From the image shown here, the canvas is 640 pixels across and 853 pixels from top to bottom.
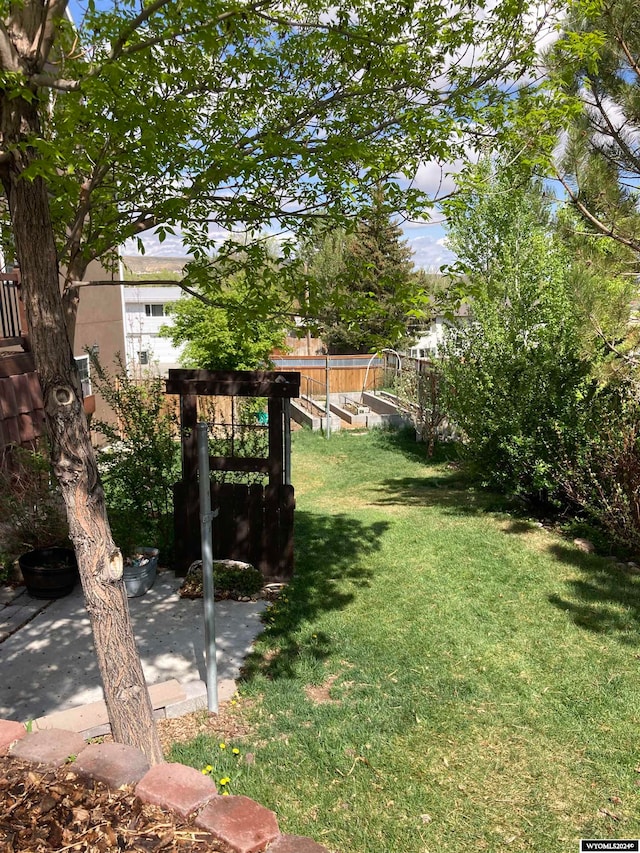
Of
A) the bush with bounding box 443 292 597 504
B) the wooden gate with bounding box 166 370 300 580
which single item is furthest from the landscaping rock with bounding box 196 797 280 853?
the bush with bounding box 443 292 597 504

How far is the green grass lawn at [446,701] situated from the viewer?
3.19 metres

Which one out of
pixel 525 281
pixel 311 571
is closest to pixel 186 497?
pixel 311 571

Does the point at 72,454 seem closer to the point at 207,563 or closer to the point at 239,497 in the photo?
the point at 207,563

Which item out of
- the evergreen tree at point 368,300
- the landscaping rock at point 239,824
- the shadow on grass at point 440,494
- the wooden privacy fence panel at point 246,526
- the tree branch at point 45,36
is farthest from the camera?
the shadow on grass at point 440,494

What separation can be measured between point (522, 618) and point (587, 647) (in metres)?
0.67

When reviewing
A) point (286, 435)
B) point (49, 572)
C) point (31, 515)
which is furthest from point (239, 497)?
point (31, 515)

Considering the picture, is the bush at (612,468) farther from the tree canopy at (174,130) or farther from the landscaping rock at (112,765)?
the landscaping rock at (112,765)

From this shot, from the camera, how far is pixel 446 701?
418 cm

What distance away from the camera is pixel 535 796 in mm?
3312

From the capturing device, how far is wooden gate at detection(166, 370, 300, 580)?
6.17 metres

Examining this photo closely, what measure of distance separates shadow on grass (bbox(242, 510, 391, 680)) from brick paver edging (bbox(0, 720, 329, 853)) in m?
2.11

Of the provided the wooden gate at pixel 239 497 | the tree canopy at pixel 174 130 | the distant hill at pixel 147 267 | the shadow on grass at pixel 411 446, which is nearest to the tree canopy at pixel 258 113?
the tree canopy at pixel 174 130

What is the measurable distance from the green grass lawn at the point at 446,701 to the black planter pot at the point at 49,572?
206cm

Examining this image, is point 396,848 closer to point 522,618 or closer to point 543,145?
point 522,618
